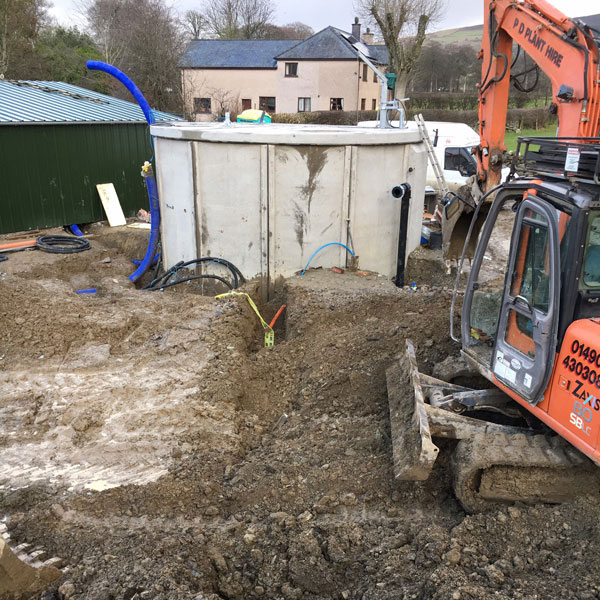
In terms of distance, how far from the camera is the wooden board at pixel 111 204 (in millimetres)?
15977

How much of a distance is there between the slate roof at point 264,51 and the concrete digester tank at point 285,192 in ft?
107

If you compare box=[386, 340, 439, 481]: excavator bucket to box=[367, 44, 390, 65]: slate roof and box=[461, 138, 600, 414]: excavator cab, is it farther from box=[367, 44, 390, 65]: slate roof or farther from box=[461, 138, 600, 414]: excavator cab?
box=[367, 44, 390, 65]: slate roof

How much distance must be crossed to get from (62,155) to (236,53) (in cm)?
3219

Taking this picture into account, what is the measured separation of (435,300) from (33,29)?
102 feet

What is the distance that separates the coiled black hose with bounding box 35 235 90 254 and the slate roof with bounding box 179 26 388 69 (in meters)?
29.3

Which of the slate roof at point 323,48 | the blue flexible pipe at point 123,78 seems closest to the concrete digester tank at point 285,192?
the blue flexible pipe at point 123,78

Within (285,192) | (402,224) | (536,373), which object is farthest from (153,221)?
(536,373)

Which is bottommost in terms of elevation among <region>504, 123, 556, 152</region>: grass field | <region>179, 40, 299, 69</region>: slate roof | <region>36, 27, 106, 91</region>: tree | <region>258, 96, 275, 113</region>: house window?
<region>504, 123, 556, 152</region>: grass field

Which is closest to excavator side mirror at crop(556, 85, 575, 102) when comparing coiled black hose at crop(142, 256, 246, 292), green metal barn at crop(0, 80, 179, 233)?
coiled black hose at crop(142, 256, 246, 292)

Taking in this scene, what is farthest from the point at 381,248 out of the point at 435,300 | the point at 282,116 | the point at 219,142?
the point at 282,116

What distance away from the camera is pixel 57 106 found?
636 inches

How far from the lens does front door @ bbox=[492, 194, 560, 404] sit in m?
4.27

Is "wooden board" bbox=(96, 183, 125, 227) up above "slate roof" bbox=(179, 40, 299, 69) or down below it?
below

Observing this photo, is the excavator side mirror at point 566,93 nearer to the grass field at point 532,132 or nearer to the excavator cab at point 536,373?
the excavator cab at point 536,373
